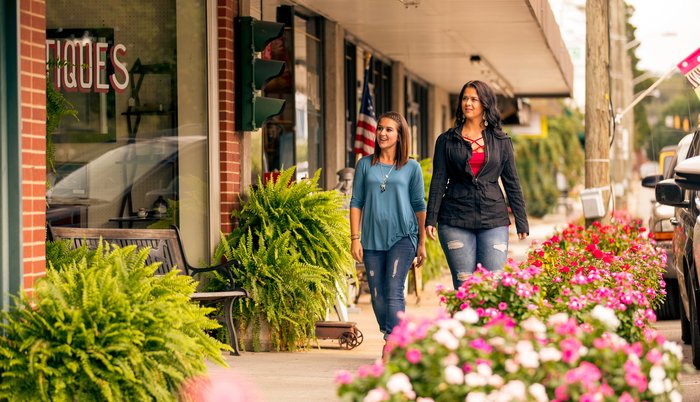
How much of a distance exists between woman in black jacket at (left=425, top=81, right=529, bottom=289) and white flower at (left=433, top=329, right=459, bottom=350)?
385cm

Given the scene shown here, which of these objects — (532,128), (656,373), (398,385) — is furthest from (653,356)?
(532,128)

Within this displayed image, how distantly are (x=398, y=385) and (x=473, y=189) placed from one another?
4316mm

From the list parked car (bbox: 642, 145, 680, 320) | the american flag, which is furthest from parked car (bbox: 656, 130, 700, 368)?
the american flag

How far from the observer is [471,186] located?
805 centimetres

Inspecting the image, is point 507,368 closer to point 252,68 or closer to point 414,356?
point 414,356

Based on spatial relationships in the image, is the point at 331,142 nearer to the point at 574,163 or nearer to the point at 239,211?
the point at 239,211

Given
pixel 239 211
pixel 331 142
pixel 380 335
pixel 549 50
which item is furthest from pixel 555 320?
pixel 549 50

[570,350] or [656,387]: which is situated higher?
[570,350]

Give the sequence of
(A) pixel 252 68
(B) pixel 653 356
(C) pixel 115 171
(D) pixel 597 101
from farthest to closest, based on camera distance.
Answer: (D) pixel 597 101, (A) pixel 252 68, (C) pixel 115 171, (B) pixel 653 356

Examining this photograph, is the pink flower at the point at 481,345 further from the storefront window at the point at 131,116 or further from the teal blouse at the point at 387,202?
the storefront window at the point at 131,116

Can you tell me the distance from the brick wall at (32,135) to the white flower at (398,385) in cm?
304

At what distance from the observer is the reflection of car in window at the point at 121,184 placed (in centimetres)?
881

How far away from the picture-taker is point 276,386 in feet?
25.9

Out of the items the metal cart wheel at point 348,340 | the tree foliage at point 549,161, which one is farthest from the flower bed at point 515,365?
the tree foliage at point 549,161
